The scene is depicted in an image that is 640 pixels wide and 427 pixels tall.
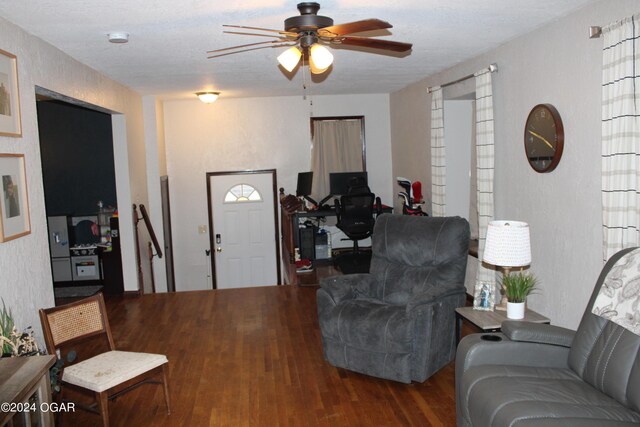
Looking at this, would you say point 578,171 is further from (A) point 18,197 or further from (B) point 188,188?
(B) point 188,188

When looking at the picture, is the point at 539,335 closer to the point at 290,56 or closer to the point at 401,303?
the point at 401,303

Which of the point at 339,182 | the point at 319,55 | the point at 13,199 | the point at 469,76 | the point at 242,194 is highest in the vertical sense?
the point at 469,76

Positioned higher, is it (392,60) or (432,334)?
(392,60)

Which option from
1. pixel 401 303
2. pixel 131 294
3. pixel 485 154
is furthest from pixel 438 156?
pixel 131 294

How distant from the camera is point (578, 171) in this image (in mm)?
3844

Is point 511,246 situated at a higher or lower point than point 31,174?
lower

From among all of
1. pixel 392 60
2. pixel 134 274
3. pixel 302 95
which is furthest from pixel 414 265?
pixel 302 95

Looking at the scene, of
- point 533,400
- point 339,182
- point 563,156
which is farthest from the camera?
point 339,182

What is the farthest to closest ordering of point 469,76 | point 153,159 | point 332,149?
point 332,149
point 153,159
point 469,76

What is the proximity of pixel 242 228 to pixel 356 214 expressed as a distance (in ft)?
7.04

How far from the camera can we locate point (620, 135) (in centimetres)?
324

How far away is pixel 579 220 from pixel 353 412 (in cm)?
202

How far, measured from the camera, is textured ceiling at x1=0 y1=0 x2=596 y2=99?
3.37 metres

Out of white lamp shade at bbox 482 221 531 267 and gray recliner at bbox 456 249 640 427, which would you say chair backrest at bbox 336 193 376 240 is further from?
gray recliner at bbox 456 249 640 427
